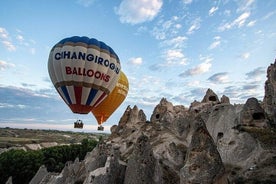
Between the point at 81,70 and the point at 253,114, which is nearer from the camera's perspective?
the point at 253,114

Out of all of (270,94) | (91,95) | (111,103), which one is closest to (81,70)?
(91,95)

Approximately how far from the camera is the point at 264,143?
24266mm

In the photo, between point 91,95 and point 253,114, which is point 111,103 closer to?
point 91,95

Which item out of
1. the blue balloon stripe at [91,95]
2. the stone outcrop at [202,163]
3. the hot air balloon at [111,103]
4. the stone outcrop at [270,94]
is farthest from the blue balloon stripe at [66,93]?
the stone outcrop at [270,94]

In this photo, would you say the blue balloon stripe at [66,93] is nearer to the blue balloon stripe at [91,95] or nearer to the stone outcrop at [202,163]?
the blue balloon stripe at [91,95]

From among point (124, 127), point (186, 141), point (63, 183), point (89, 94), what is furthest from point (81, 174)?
point (124, 127)

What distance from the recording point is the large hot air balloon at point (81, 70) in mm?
29516

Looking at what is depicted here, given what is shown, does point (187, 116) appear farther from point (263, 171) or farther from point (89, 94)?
point (263, 171)

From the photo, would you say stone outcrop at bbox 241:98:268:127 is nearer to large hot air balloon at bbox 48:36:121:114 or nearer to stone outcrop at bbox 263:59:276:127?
stone outcrop at bbox 263:59:276:127

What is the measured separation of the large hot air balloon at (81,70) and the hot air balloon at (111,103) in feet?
21.4

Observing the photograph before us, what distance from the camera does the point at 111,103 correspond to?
3916 centimetres

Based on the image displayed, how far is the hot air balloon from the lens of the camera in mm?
38344

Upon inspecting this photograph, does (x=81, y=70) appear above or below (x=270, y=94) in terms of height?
above

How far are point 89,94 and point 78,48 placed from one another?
14.7ft
